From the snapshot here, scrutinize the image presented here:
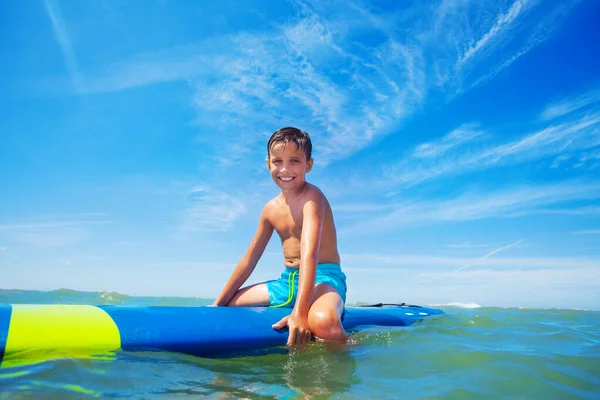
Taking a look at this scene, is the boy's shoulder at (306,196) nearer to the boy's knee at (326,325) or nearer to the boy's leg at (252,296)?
the boy's leg at (252,296)

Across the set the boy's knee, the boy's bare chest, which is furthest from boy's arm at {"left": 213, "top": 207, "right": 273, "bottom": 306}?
the boy's knee

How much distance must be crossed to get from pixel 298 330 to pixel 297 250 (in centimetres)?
98

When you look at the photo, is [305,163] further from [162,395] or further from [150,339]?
[162,395]

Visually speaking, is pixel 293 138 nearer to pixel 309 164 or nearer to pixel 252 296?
pixel 309 164

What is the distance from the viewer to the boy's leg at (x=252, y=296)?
3.44 metres

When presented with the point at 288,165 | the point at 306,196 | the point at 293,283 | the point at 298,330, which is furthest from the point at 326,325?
the point at 288,165

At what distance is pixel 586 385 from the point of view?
193 centimetres

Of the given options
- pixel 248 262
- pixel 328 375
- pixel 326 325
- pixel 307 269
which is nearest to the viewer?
pixel 328 375

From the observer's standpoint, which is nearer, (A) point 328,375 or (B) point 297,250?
(A) point 328,375

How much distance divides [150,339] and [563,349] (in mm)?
2772

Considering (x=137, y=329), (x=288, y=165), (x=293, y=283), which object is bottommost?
(x=137, y=329)

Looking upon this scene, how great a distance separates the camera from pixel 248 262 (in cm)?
360

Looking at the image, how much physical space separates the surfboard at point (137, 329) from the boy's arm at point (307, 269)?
0.64 ft

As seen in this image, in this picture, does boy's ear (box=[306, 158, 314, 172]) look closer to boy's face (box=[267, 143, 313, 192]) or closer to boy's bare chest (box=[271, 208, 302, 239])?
boy's face (box=[267, 143, 313, 192])
